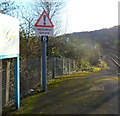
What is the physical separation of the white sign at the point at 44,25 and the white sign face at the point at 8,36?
64.7 inches

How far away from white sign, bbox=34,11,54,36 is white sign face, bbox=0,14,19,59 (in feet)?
5.39

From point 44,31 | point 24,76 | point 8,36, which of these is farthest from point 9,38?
point 44,31

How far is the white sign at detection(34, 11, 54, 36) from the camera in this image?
602 centimetres

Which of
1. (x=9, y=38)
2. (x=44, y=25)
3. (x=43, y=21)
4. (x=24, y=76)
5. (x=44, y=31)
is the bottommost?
(x=24, y=76)

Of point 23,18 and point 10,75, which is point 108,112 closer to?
point 10,75

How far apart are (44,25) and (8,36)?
228 centimetres

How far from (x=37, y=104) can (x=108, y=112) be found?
1948 millimetres

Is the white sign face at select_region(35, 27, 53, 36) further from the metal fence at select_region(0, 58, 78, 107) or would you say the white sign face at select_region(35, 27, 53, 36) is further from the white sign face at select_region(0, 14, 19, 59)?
the white sign face at select_region(0, 14, 19, 59)

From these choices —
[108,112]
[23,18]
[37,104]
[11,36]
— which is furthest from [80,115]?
[23,18]

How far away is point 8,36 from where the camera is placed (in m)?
4.02

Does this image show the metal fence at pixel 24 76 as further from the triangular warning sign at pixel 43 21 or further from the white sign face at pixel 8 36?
the triangular warning sign at pixel 43 21

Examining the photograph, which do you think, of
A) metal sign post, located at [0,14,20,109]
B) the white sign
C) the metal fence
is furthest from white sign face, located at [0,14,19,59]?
the white sign

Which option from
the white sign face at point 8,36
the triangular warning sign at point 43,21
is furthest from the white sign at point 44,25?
the white sign face at point 8,36

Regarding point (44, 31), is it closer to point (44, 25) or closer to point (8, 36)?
point (44, 25)
